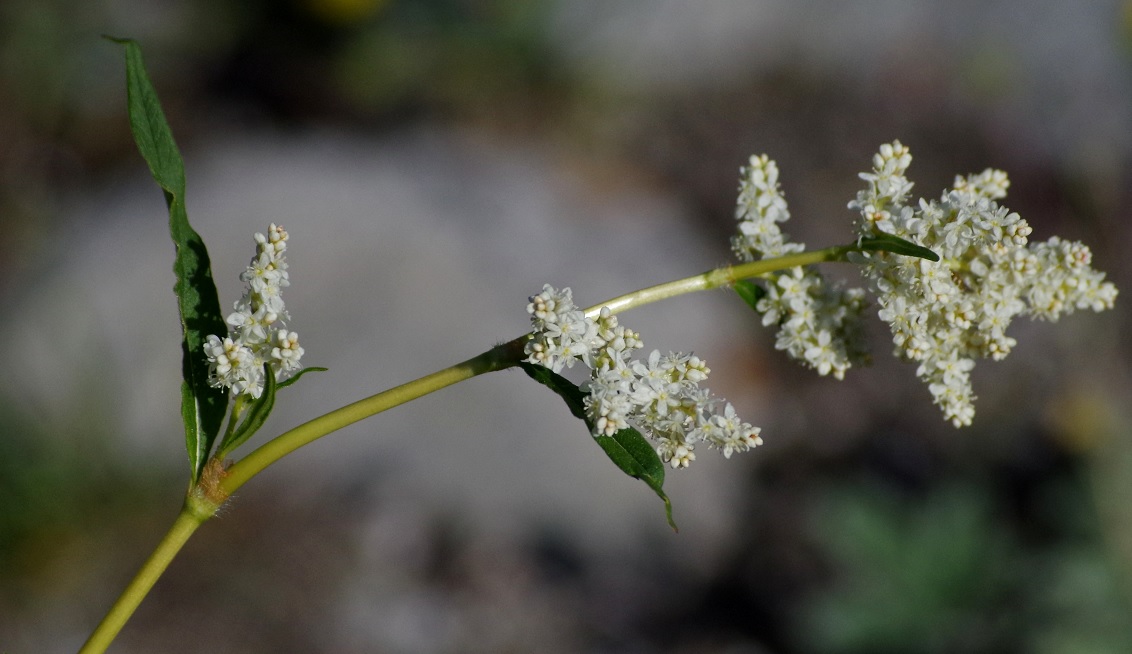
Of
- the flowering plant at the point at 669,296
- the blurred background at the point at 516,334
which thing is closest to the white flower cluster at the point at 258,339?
the flowering plant at the point at 669,296

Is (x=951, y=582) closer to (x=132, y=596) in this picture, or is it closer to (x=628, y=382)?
(x=628, y=382)

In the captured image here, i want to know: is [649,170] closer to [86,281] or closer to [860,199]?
[86,281]

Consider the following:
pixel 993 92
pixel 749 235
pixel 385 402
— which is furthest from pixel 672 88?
pixel 385 402

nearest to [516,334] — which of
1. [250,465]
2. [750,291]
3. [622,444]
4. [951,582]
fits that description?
[951,582]

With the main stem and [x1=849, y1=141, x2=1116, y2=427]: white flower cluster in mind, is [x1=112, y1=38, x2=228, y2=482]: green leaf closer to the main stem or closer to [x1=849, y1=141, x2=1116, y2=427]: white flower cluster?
the main stem

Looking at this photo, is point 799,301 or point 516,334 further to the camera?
point 516,334

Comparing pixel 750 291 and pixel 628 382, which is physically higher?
pixel 750 291
